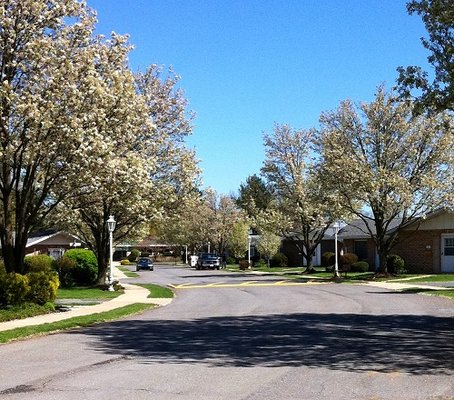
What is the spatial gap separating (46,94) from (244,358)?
11336mm

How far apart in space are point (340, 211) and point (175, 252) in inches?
2999

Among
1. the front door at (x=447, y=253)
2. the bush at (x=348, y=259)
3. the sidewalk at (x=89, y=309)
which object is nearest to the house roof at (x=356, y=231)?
the bush at (x=348, y=259)

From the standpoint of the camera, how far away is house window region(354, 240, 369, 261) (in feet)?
176

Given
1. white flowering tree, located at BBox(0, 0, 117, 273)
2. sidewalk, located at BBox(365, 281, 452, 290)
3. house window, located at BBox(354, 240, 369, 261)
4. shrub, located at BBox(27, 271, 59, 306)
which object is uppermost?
white flowering tree, located at BBox(0, 0, 117, 273)

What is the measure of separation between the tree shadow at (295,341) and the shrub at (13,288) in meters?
3.76

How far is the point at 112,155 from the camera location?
2045 centimetres

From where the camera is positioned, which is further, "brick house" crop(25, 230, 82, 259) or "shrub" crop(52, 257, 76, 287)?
"brick house" crop(25, 230, 82, 259)

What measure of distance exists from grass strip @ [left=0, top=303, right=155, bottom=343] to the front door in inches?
1071

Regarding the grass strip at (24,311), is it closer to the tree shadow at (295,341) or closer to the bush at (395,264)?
the tree shadow at (295,341)

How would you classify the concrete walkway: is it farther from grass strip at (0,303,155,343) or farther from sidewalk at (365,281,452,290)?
grass strip at (0,303,155,343)

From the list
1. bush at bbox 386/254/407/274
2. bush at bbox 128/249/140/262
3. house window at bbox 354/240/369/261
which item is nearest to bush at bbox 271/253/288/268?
house window at bbox 354/240/369/261

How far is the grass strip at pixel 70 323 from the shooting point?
14.7 metres

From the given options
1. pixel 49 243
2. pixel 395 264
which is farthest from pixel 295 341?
pixel 49 243

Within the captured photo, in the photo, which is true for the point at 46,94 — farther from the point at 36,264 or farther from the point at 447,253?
the point at 447,253
